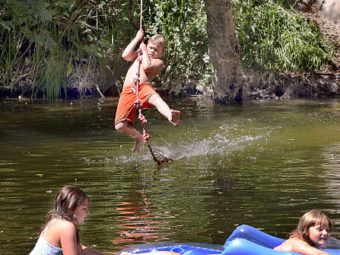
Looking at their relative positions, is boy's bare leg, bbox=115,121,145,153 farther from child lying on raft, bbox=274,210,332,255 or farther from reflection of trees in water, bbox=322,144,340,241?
child lying on raft, bbox=274,210,332,255

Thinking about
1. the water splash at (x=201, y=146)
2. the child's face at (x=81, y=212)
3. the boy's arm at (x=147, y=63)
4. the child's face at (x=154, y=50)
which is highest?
the child's face at (x=154, y=50)

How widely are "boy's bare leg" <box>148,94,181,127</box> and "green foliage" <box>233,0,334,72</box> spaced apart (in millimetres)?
9643

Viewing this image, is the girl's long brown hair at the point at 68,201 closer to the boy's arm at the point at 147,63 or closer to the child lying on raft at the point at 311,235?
the child lying on raft at the point at 311,235

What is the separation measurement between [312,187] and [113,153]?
3789 millimetres

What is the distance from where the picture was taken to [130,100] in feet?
40.3

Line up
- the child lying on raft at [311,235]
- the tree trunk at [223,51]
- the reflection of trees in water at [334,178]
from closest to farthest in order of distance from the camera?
the child lying on raft at [311,235] < the reflection of trees in water at [334,178] < the tree trunk at [223,51]

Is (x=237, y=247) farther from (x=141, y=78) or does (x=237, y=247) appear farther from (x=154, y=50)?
(x=141, y=78)

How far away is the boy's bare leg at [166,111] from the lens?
1150 centimetres

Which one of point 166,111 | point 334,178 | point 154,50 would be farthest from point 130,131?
point 334,178

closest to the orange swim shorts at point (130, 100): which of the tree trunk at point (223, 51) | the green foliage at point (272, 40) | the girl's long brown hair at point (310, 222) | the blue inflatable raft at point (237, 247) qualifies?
the blue inflatable raft at point (237, 247)

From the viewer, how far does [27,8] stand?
18.1 metres

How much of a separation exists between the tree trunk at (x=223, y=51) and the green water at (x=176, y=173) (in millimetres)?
1918

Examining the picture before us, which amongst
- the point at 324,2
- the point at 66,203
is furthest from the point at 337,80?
the point at 66,203

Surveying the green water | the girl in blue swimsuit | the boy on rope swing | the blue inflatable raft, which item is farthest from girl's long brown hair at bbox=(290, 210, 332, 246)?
the boy on rope swing
